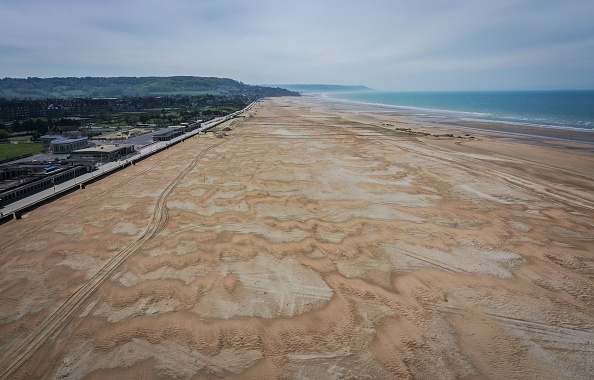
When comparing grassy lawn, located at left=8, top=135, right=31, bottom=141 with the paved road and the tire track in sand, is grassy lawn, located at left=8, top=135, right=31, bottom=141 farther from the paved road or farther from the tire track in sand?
the tire track in sand

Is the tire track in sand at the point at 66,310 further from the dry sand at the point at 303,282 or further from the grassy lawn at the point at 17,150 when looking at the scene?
the grassy lawn at the point at 17,150

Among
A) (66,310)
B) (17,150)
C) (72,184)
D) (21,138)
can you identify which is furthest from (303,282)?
(21,138)

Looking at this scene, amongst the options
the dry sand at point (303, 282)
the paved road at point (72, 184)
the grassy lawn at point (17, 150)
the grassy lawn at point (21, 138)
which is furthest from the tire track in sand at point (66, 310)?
the grassy lawn at point (21, 138)

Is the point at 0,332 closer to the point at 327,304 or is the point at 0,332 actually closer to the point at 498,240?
the point at 327,304

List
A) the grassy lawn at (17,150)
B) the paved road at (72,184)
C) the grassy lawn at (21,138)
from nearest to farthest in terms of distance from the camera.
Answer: the paved road at (72,184)
the grassy lawn at (17,150)
the grassy lawn at (21,138)

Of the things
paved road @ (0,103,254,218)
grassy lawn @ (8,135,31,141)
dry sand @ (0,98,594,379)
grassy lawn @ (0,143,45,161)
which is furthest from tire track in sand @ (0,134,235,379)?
grassy lawn @ (8,135,31,141)

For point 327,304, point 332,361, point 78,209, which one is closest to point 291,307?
point 327,304
